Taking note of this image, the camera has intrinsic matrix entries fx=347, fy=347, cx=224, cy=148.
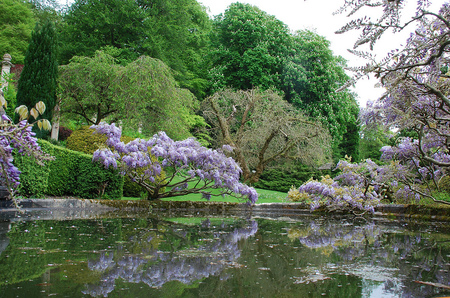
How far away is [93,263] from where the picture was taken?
9.14 ft

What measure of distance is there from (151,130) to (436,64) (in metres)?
14.4

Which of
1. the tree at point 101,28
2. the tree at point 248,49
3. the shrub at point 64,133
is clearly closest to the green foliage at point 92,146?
the shrub at point 64,133

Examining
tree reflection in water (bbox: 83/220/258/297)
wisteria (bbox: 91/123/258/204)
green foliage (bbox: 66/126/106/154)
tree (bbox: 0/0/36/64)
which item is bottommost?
tree reflection in water (bbox: 83/220/258/297)

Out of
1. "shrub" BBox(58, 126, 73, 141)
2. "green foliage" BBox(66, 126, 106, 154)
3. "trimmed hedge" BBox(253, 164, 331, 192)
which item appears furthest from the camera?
"shrub" BBox(58, 126, 73, 141)

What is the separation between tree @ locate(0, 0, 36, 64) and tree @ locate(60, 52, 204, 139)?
12619mm

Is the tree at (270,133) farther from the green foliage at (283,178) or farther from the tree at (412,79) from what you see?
the tree at (412,79)

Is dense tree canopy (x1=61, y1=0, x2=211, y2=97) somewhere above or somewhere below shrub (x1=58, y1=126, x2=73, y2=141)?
above

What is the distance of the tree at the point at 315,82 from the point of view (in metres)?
23.5

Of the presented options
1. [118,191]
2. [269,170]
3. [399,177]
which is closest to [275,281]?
[399,177]

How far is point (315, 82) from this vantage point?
23.9 metres

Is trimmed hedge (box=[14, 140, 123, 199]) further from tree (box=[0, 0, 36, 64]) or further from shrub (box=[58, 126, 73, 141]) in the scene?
tree (box=[0, 0, 36, 64])

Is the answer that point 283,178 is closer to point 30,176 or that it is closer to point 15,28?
point 30,176

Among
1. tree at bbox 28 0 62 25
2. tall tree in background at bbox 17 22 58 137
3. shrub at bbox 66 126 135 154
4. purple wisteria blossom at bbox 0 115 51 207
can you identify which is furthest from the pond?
tree at bbox 28 0 62 25

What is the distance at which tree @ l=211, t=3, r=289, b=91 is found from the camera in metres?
23.9
